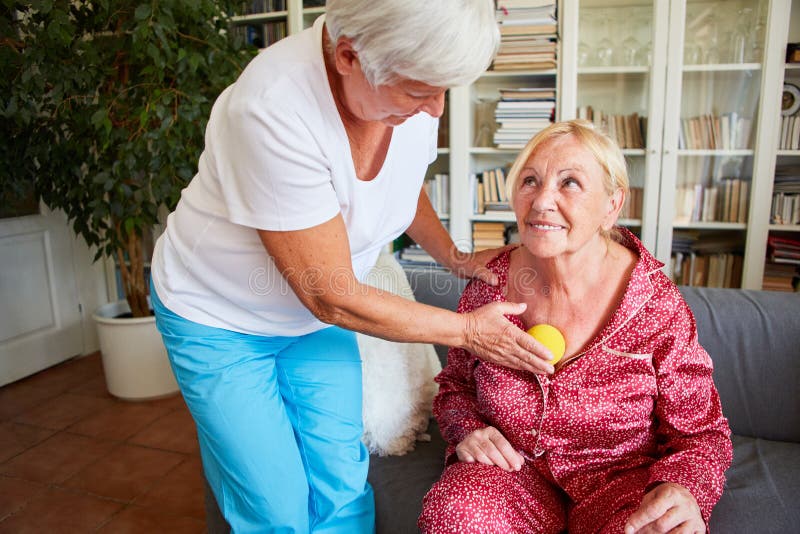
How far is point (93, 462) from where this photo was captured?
234 centimetres

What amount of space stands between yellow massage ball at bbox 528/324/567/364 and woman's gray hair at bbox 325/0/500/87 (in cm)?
55

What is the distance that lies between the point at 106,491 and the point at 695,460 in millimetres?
1926

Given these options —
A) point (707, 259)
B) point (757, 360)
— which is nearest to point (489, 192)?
point (707, 259)

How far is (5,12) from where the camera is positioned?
2564mm

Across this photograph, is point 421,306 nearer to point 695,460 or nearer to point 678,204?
point 695,460

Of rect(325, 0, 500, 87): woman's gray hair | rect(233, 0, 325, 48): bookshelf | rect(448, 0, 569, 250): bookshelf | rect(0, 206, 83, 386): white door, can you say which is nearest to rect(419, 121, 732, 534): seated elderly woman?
rect(325, 0, 500, 87): woman's gray hair

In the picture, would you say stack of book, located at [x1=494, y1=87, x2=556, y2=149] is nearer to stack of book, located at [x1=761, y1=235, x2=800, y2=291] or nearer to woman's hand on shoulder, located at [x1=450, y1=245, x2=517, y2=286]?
stack of book, located at [x1=761, y1=235, x2=800, y2=291]

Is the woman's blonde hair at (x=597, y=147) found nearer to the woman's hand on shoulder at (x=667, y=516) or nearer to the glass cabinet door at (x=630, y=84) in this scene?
the woman's hand on shoulder at (x=667, y=516)

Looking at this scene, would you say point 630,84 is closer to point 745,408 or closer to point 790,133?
point 790,133

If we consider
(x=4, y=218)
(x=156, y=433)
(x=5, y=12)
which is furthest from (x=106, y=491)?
(x=5, y=12)

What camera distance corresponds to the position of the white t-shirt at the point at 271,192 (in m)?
0.95

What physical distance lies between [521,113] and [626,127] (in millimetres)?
501

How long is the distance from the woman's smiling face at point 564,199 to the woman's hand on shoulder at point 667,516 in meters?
0.48

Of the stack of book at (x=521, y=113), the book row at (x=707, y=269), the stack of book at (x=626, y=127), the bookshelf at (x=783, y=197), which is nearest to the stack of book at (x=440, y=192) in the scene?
the stack of book at (x=521, y=113)
